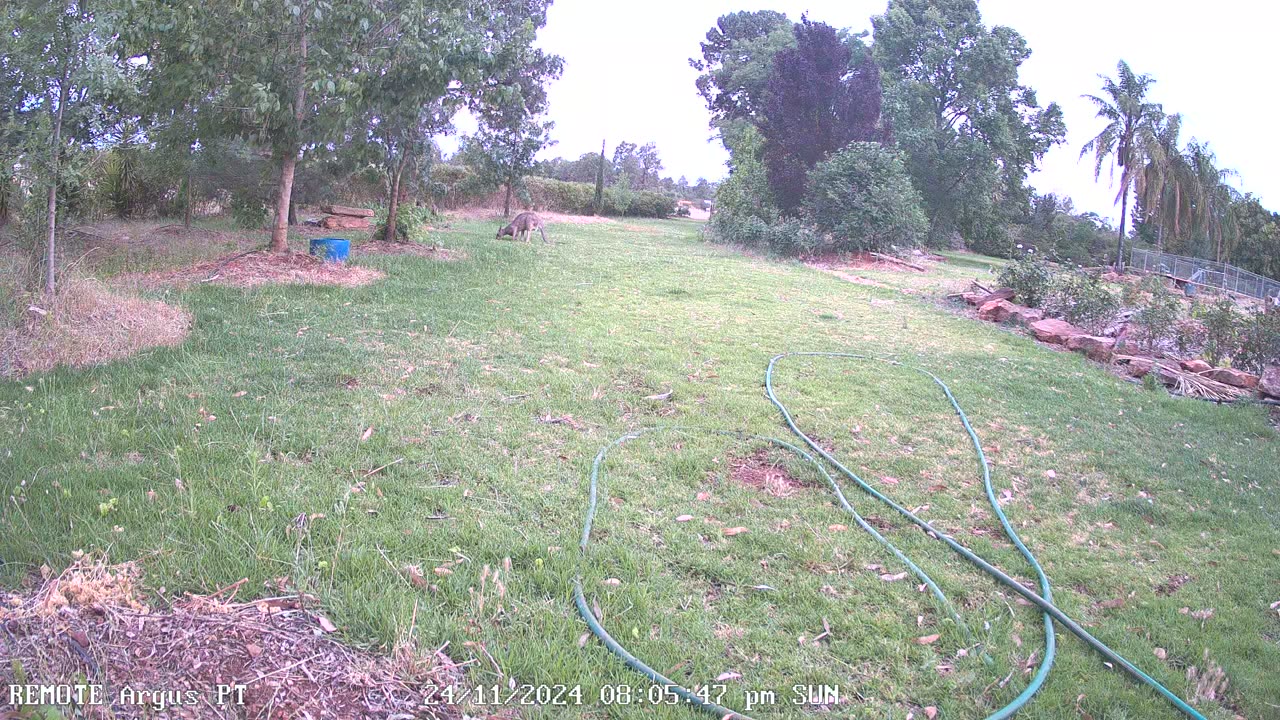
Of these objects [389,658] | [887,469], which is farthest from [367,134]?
[389,658]

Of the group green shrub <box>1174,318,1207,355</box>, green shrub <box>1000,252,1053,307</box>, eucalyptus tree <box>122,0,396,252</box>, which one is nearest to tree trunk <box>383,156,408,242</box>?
eucalyptus tree <box>122,0,396,252</box>

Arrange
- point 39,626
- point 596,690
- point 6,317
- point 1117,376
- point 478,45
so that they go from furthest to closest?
point 478,45 → point 1117,376 → point 6,317 → point 596,690 → point 39,626

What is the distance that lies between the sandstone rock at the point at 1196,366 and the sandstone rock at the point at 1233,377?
0.11m

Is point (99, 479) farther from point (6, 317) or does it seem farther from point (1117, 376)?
point (1117, 376)

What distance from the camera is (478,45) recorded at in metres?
8.70

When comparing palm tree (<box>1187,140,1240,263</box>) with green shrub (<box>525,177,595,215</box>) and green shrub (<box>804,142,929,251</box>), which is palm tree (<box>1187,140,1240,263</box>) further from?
green shrub (<box>525,177,595,215</box>)

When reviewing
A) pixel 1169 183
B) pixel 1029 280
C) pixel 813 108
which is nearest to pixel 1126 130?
pixel 1169 183

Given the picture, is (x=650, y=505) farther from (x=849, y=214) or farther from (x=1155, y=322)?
(x=849, y=214)

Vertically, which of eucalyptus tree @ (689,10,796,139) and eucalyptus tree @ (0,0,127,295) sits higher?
eucalyptus tree @ (689,10,796,139)

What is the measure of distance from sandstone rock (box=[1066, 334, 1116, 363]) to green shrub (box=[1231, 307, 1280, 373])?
3.53 feet

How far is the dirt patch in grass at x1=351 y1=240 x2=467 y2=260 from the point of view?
1076cm

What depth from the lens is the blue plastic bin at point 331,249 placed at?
362 inches

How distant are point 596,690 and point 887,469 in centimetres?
246

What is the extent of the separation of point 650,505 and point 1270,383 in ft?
19.5
